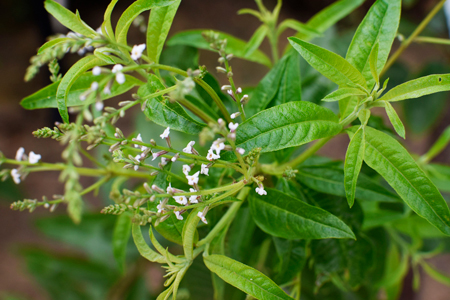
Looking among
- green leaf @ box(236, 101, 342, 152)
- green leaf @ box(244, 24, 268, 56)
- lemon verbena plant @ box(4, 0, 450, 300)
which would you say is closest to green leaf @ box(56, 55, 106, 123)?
lemon verbena plant @ box(4, 0, 450, 300)

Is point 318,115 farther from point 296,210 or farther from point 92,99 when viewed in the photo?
point 92,99

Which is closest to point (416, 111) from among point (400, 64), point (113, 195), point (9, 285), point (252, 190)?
point (400, 64)

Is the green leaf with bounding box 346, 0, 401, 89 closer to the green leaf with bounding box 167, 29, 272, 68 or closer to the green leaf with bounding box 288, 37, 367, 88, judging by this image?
the green leaf with bounding box 288, 37, 367, 88

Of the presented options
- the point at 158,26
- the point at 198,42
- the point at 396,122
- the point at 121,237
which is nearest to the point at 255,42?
the point at 198,42

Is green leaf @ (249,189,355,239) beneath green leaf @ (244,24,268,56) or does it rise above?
beneath

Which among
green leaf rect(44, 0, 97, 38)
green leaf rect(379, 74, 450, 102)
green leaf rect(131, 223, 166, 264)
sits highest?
green leaf rect(44, 0, 97, 38)

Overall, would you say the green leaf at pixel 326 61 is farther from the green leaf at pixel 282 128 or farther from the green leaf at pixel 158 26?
the green leaf at pixel 158 26
